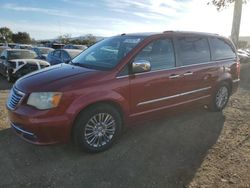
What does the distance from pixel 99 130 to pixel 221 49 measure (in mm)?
3591

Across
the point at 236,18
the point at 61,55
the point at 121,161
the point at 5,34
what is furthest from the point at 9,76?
the point at 5,34

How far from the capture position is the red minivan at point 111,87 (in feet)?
12.6

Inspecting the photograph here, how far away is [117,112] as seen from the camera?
4348 millimetres

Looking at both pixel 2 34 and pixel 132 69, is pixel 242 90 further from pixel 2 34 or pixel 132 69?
pixel 2 34

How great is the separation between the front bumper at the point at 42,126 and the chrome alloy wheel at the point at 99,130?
0.34 m

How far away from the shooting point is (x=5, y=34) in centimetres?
4756

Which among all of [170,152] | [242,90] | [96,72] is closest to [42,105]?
[96,72]

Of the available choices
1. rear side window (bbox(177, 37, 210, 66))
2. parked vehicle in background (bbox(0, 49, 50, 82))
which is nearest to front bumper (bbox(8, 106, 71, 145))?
rear side window (bbox(177, 37, 210, 66))

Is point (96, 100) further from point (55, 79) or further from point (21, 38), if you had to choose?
point (21, 38)

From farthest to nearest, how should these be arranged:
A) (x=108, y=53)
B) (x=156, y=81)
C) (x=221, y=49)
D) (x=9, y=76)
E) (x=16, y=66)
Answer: (x=9, y=76)
(x=16, y=66)
(x=221, y=49)
(x=108, y=53)
(x=156, y=81)

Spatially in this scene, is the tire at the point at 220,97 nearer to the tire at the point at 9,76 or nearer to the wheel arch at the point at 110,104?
the wheel arch at the point at 110,104

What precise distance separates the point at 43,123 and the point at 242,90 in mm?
7673

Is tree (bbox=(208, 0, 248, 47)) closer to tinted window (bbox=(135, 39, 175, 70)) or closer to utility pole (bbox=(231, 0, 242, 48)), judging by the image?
utility pole (bbox=(231, 0, 242, 48))

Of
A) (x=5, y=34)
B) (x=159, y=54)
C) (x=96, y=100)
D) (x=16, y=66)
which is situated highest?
(x=5, y=34)
